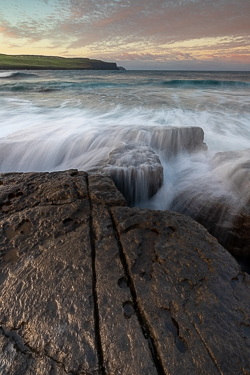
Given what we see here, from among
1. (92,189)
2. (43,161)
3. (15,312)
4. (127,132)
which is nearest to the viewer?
(15,312)

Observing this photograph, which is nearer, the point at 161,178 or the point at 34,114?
the point at 161,178

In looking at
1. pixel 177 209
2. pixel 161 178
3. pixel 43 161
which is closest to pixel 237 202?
pixel 177 209

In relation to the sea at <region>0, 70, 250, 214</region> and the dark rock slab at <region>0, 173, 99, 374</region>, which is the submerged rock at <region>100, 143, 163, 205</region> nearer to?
the sea at <region>0, 70, 250, 214</region>

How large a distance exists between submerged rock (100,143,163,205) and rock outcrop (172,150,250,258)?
0.53 metres

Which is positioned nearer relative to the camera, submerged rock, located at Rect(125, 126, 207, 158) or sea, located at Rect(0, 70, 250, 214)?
sea, located at Rect(0, 70, 250, 214)

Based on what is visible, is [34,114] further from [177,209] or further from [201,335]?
[201,335]

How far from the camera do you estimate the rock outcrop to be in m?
3.17

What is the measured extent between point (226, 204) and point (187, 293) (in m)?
2.00

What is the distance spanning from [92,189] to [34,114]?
8289 mm

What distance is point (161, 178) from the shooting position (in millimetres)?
4145

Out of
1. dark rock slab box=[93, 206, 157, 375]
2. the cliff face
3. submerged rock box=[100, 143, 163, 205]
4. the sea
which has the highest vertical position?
dark rock slab box=[93, 206, 157, 375]

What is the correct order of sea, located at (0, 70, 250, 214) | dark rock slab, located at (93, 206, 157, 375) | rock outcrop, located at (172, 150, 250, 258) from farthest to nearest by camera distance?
sea, located at (0, 70, 250, 214) → rock outcrop, located at (172, 150, 250, 258) → dark rock slab, located at (93, 206, 157, 375)

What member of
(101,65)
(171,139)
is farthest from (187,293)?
(101,65)

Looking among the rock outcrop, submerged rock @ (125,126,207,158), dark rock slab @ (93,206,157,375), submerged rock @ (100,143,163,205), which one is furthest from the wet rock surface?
submerged rock @ (125,126,207,158)
